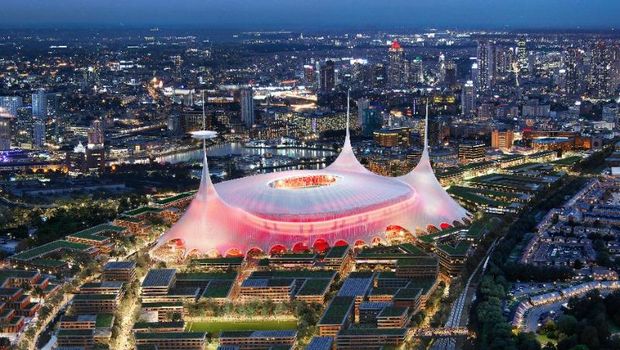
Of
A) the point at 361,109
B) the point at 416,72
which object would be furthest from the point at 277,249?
the point at 416,72

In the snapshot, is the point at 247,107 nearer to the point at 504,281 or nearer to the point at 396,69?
the point at 396,69

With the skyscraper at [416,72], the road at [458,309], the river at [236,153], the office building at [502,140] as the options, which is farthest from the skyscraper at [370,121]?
the road at [458,309]

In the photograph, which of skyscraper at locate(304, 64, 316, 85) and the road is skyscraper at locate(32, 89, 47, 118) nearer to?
skyscraper at locate(304, 64, 316, 85)

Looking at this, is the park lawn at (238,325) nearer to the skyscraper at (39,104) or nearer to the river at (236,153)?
the river at (236,153)

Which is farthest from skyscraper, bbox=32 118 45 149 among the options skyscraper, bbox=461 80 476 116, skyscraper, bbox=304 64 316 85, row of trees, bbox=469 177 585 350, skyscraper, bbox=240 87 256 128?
skyscraper, bbox=304 64 316 85

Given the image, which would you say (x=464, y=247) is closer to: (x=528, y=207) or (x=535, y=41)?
(x=528, y=207)

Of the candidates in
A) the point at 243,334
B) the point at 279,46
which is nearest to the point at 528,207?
the point at 243,334
